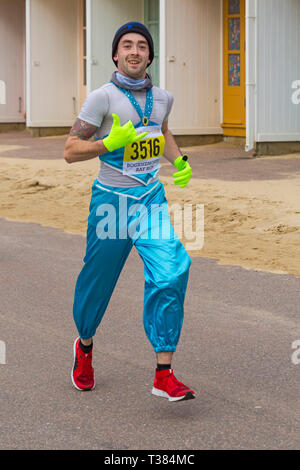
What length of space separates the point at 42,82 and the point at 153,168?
18952 mm

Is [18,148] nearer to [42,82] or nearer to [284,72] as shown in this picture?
[42,82]

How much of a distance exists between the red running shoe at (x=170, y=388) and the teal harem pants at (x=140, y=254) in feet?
0.43

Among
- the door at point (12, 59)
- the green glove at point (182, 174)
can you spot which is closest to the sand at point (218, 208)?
the green glove at point (182, 174)

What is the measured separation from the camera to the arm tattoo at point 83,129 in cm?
516

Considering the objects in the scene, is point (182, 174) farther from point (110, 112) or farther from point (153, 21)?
point (153, 21)

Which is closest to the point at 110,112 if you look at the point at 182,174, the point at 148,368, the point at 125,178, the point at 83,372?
the point at 125,178

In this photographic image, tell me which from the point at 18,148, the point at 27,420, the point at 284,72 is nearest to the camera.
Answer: the point at 27,420

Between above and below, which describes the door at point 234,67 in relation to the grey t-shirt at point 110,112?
above

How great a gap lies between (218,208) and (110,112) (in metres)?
7.03

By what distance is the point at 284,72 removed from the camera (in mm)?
16562

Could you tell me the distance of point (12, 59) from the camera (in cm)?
2698

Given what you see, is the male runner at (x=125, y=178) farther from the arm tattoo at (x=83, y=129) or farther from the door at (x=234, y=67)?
the door at (x=234, y=67)

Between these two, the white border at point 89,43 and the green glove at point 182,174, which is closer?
the green glove at point 182,174
